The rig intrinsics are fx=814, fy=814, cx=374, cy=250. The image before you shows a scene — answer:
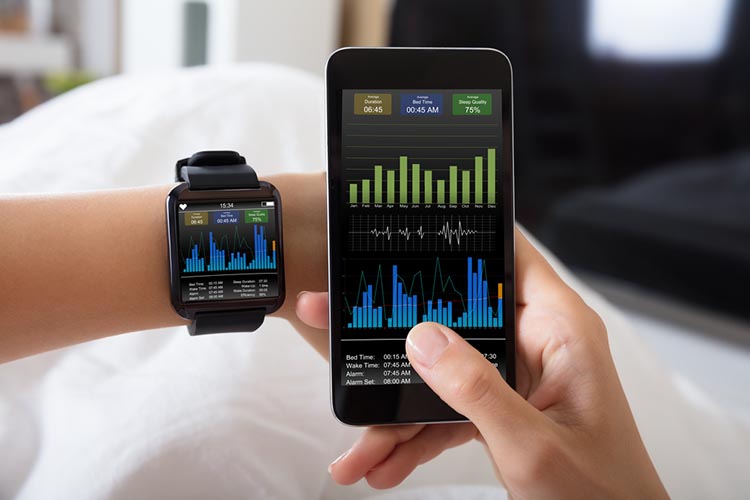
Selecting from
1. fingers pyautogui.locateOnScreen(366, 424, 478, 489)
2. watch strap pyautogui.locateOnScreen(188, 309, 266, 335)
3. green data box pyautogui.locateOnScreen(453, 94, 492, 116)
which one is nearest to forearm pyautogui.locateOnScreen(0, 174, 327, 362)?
watch strap pyautogui.locateOnScreen(188, 309, 266, 335)

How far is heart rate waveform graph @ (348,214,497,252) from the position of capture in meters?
0.67

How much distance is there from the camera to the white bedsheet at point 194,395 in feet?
2.20

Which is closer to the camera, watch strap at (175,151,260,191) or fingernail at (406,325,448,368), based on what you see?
fingernail at (406,325,448,368)

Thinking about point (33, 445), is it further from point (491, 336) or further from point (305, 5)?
point (305, 5)

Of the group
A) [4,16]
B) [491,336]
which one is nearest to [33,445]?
[491,336]

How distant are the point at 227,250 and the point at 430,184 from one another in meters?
0.18

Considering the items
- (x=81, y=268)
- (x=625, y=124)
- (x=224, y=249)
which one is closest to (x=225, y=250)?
(x=224, y=249)

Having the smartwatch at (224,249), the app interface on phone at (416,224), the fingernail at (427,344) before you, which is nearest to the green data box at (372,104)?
the app interface on phone at (416,224)

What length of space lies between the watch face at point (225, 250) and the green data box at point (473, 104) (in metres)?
0.18

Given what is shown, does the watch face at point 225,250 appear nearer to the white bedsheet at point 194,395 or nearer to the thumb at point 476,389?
the white bedsheet at point 194,395

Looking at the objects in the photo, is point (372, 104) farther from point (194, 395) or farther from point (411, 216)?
point (194, 395)

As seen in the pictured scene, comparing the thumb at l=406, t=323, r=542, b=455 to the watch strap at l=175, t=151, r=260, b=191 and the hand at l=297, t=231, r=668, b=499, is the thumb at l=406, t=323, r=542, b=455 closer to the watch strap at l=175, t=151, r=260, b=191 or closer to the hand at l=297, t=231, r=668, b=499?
the hand at l=297, t=231, r=668, b=499

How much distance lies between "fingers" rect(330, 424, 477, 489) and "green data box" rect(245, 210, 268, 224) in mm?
202

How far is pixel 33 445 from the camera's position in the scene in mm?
726
